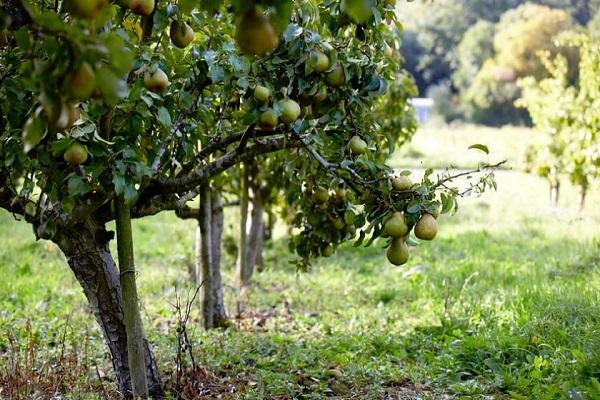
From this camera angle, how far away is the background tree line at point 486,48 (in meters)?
27.6

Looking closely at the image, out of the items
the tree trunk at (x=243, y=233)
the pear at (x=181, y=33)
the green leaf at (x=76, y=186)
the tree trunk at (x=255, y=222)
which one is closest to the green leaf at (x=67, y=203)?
the green leaf at (x=76, y=186)

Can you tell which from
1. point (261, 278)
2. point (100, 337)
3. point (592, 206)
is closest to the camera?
point (100, 337)

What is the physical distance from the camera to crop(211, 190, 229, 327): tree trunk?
500 centimetres

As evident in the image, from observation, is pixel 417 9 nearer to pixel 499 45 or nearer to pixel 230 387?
pixel 499 45

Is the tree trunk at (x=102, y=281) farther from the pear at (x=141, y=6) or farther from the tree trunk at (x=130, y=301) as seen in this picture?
the pear at (x=141, y=6)

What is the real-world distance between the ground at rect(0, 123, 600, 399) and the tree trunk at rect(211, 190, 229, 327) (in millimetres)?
144

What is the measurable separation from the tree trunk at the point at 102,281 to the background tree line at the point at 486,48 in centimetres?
1794

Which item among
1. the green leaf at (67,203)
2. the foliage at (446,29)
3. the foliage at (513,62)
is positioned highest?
the foliage at (446,29)

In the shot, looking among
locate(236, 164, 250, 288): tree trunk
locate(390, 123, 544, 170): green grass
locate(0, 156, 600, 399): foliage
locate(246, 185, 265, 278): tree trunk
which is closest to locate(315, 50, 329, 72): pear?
locate(0, 156, 600, 399): foliage

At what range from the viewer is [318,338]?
15.2ft

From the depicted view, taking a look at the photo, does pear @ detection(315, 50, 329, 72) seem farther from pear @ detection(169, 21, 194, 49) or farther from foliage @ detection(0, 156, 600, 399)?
foliage @ detection(0, 156, 600, 399)

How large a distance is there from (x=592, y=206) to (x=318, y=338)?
21.2 ft

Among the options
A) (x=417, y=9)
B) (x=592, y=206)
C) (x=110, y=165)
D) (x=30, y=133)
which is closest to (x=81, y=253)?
(x=110, y=165)

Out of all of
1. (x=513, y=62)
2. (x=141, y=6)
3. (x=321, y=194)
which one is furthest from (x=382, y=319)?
(x=513, y=62)
